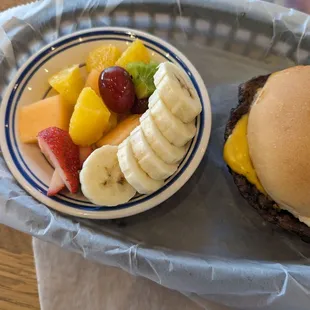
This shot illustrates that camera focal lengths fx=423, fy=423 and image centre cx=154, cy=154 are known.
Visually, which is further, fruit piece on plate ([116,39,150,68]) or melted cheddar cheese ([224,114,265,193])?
fruit piece on plate ([116,39,150,68])

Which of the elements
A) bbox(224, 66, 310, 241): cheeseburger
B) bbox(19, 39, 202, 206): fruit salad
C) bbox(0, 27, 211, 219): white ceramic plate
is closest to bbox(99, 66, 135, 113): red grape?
bbox(19, 39, 202, 206): fruit salad

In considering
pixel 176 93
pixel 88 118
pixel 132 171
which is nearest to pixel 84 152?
pixel 88 118

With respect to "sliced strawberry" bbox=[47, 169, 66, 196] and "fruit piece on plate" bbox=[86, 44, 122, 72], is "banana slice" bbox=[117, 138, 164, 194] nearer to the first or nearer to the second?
"sliced strawberry" bbox=[47, 169, 66, 196]

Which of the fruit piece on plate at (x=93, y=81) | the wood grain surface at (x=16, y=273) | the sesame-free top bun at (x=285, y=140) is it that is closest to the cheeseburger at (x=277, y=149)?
the sesame-free top bun at (x=285, y=140)

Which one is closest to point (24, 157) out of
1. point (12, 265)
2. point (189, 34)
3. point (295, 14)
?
point (12, 265)

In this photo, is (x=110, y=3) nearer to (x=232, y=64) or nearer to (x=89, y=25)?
(x=89, y=25)

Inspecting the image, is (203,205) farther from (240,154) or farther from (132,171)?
(132,171)
